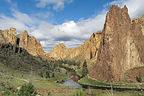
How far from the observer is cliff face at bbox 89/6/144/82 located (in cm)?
7983

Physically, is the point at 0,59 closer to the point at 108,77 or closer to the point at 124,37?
the point at 108,77

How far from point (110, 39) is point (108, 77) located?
25832 millimetres

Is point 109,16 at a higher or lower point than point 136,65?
higher

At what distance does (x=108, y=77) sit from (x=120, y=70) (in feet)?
33.9

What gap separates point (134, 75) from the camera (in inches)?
3209

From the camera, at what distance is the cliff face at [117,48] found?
262 ft

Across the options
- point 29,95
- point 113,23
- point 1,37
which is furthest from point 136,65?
point 1,37

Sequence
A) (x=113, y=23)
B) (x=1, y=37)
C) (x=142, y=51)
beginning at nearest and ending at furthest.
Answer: (x=113, y=23), (x=142, y=51), (x=1, y=37)

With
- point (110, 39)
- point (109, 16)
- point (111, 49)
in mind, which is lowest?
point (111, 49)

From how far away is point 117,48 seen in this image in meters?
84.7

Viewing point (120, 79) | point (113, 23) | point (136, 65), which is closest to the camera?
point (120, 79)

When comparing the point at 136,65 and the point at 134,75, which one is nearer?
the point at 134,75

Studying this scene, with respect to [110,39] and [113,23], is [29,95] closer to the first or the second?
[110,39]

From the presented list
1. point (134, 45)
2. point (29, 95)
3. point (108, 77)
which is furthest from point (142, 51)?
point (29, 95)
